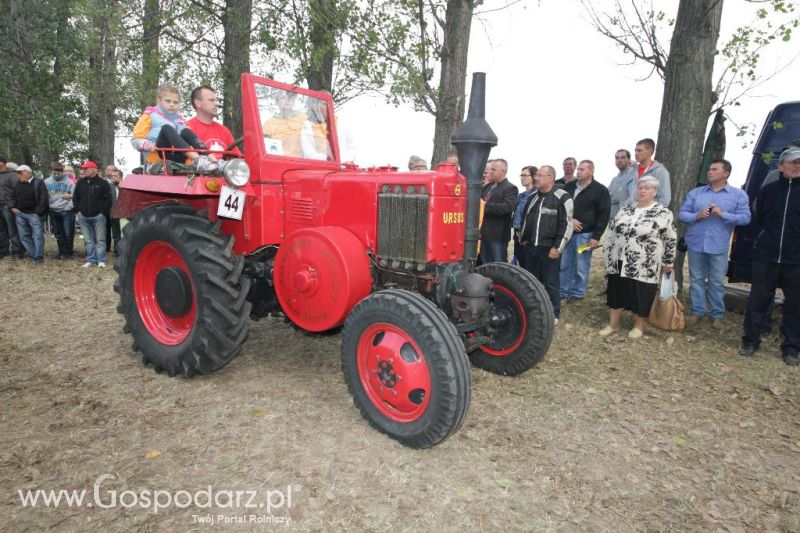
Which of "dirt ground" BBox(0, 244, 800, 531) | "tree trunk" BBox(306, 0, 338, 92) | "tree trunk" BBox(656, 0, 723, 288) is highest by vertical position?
"tree trunk" BBox(306, 0, 338, 92)

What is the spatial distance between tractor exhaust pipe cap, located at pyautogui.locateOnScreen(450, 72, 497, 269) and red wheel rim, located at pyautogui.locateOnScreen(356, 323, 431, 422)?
92 centimetres

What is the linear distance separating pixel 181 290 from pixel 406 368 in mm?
1905

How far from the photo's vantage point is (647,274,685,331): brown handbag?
517 cm

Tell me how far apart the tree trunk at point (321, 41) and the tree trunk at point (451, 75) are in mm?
1927

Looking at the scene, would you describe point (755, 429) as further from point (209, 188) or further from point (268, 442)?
point (209, 188)

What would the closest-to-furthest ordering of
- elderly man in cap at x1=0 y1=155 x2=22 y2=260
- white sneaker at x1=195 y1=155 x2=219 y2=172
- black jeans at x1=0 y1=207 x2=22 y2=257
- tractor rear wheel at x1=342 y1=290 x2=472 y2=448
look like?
1. tractor rear wheel at x1=342 y1=290 x2=472 y2=448
2. white sneaker at x1=195 y1=155 x2=219 y2=172
3. elderly man in cap at x1=0 y1=155 x2=22 y2=260
4. black jeans at x1=0 y1=207 x2=22 y2=257

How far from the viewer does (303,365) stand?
412cm

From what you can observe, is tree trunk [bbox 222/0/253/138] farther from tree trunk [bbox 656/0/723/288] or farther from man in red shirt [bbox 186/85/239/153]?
tree trunk [bbox 656/0/723/288]

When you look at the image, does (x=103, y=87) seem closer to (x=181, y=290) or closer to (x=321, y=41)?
(x=321, y=41)

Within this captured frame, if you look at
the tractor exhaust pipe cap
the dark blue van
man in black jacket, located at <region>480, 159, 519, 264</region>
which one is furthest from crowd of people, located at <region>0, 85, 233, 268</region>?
the dark blue van

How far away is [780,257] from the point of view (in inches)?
179

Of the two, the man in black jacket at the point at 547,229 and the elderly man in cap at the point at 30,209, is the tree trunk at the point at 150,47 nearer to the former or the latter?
the elderly man in cap at the point at 30,209

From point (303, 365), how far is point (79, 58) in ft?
52.6

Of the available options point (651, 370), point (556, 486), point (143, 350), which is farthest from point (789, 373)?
point (143, 350)
